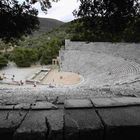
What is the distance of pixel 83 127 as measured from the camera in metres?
1.70

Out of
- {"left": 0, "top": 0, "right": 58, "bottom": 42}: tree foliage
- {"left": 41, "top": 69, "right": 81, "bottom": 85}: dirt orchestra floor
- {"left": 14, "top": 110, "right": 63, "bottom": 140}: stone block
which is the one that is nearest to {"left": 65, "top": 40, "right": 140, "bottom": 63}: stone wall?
{"left": 41, "top": 69, "right": 81, "bottom": 85}: dirt orchestra floor

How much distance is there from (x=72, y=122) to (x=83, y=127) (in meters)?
0.13

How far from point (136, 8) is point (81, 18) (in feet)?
2.66

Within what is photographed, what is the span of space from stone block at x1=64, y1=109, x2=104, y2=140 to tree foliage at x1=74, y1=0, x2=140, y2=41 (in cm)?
184

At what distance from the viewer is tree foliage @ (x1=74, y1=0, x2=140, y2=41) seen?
323 centimetres

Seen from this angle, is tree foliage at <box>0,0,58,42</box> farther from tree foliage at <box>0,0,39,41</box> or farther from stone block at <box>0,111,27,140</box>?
stone block at <box>0,111,27,140</box>

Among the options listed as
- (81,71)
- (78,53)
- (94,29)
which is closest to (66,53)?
(78,53)

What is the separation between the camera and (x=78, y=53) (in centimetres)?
4116

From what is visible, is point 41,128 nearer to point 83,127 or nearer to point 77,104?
point 83,127

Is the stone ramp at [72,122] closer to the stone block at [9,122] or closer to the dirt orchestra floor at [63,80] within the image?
the stone block at [9,122]

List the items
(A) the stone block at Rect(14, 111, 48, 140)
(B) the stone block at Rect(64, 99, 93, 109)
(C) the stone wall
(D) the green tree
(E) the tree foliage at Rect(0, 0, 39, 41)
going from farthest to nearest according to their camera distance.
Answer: (D) the green tree
(C) the stone wall
(E) the tree foliage at Rect(0, 0, 39, 41)
(B) the stone block at Rect(64, 99, 93, 109)
(A) the stone block at Rect(14, 111, 48, 140)

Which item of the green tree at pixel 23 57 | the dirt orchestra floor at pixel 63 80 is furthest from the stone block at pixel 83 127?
the green tree at pixel 23 57

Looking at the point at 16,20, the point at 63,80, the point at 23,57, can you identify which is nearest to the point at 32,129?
the point at 16,20

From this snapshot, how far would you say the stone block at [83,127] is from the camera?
1.65 m
